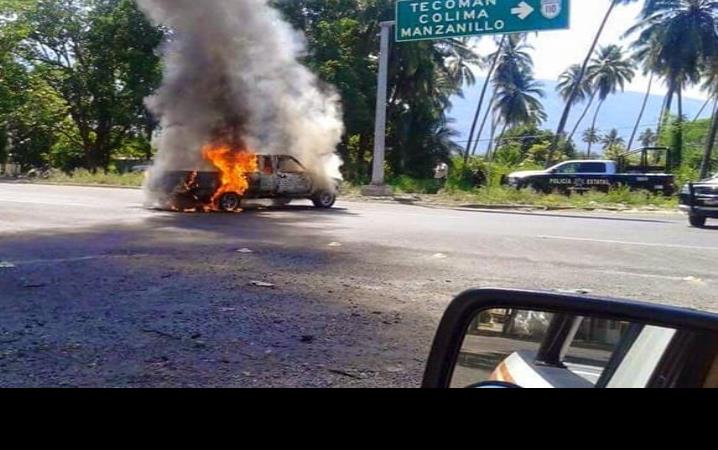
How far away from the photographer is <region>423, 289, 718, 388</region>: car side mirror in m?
1.52

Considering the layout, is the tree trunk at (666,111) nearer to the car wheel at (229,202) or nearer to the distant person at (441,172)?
the distant person at (441,172)

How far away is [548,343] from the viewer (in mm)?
1737

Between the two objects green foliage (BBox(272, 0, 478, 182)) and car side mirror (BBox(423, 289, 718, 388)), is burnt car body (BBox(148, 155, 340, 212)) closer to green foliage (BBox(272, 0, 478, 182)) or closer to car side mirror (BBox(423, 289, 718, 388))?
car side mirror (BBox(423, 289, 718, 388))

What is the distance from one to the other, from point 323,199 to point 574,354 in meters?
16.1

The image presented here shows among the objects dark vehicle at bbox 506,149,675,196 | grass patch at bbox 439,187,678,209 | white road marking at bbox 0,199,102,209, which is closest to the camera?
white road marking at bbox 0,199,102,209

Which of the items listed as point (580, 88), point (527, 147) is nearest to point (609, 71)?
point (580, 88)

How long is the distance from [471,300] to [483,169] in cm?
2876

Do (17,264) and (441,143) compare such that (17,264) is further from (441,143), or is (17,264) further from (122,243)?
(441,143)

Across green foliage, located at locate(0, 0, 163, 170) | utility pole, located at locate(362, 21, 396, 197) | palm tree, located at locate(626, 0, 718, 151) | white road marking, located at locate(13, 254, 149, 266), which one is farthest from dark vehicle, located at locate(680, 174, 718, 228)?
palm tree, located at locate(626, 0, 718, 151)

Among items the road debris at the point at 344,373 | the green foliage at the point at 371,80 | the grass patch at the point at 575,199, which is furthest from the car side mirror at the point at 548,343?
the green foliage at the point at 371,80

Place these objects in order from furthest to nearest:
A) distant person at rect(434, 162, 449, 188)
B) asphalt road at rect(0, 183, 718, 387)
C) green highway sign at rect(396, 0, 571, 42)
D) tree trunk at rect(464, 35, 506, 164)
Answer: tree trunk at rect(464, 35, 506, 164), distant person at rect(434, 162, 449, 188), green highway sign at rect(396, 0, 571, 42), asphalt road at rect(0, 183, 718, 387)

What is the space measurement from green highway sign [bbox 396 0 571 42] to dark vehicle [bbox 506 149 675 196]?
361 inches

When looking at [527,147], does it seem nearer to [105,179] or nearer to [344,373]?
[105,179]

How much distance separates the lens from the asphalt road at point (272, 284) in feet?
13.8
